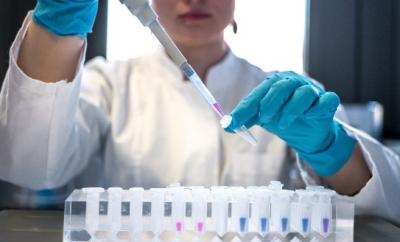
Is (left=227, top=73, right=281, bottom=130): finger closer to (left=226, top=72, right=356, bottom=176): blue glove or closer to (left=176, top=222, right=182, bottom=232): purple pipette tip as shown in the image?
(left=226, top=72, right=356, bottom=176): blue glove

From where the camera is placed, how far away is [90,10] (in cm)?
77

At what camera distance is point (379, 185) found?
0.86 m

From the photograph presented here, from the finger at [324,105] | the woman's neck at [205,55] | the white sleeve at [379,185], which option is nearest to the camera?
the finger at [324,105]

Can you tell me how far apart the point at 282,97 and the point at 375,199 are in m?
0.29

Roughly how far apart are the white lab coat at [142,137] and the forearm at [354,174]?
2 cm

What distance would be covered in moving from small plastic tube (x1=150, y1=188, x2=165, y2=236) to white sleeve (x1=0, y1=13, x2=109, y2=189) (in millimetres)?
280

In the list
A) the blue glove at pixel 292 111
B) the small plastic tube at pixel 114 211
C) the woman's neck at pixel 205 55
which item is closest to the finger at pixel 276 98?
the blue glove at pixel 292 111

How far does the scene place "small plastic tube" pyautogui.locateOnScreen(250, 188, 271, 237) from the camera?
2.05 feet

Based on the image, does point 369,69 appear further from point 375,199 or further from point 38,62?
point 38,62

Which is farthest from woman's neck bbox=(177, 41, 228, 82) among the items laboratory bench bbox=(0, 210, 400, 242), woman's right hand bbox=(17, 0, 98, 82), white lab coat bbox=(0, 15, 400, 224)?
laboratory bench bbox=(0, 210, 400, 242)

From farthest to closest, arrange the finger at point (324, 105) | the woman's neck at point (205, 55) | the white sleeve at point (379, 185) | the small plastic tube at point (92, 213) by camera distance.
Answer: the woman's neck at point (205, 55)
the white sleeve at point (379, 185)
the finger at point (324, 105)
the small plastic tube at point (92, 213)

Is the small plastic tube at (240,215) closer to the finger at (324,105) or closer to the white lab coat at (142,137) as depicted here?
the finger at (324,105)

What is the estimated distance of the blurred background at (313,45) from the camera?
3.13 ft

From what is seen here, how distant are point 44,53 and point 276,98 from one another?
1.27 ft
